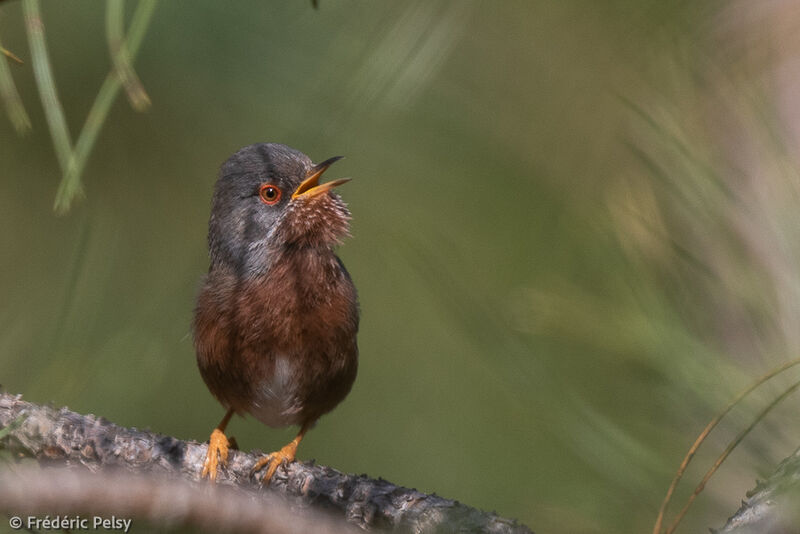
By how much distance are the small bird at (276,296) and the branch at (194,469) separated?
3.03 feet

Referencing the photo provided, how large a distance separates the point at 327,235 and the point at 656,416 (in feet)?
6.49

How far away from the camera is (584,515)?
7.52 ft

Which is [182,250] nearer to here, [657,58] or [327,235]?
[327,235]

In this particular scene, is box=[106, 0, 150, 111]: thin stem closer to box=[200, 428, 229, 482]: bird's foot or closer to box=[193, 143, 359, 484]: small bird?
box=[200, 428, 229, 482]: bird's foot

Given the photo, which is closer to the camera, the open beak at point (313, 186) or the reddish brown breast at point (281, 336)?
the reddish brown breast at point (281, 336)

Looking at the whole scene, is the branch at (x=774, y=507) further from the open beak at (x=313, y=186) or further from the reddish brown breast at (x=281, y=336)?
the open beak at (x=313, y=186)

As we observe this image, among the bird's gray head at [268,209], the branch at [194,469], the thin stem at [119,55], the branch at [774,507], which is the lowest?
the branch at [194,469]

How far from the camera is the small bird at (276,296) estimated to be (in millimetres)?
3668

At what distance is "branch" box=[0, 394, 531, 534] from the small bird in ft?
3.03

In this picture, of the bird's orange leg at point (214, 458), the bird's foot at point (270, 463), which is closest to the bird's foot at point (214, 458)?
the bird's orange leg at point (214, 458)

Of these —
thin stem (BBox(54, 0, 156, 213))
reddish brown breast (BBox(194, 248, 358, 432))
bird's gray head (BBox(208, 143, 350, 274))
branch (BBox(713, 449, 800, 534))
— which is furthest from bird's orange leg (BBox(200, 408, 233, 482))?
branch (BBox(713, 449, 800, 534))

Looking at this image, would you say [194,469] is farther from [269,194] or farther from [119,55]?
[269,194]

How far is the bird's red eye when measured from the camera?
13.2ft

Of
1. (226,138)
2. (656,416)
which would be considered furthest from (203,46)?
(656,416)
